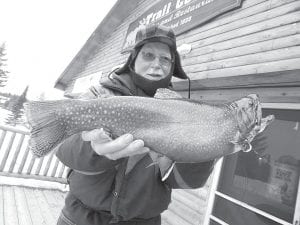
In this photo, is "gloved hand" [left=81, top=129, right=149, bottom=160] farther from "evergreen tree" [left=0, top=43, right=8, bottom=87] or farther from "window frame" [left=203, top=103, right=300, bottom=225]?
"evergreen tree" [left=0, top=43, right=8, bottom=87]

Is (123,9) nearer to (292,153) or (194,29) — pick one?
(194,29)

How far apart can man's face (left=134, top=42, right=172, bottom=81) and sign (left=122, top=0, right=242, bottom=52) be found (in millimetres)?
2127

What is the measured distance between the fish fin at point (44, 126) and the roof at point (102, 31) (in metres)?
10.8

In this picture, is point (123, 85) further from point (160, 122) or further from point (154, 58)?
point (160, 122)

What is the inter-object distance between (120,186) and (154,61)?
3.94 feet

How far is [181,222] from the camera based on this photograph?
4.88 metres

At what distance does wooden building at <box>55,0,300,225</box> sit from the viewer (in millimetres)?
3484

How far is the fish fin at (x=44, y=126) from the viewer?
174 cm

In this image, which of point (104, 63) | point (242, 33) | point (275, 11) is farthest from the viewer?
point (104, 63)

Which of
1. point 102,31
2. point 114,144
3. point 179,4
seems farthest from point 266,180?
point 102,31

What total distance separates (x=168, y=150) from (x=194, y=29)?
486cm

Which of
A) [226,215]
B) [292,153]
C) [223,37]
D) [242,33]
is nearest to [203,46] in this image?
[223,37]

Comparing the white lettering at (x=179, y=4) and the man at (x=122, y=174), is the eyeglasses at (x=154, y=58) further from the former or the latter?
the white lettering at (x=179, y=4)

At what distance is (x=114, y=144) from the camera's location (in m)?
1.75
